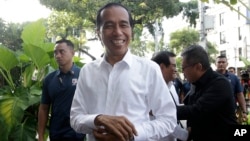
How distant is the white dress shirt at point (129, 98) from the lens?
142 cm

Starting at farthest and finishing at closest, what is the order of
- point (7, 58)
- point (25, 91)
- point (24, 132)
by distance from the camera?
1. point (7, 58)
2. point (25, 91)
3. point (24, 132)

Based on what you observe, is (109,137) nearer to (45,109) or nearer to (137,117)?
(137,117)

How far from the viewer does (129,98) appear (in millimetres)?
1422

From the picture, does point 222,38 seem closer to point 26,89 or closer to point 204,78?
point 26,89

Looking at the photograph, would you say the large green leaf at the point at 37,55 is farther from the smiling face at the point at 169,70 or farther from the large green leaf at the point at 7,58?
the smiling face at the point at 169,70

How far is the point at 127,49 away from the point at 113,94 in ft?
0.70

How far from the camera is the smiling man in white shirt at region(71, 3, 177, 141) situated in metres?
1.42

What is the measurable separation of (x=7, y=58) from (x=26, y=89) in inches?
17.4

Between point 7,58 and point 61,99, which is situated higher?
point 7,58

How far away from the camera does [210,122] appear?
2094 mm

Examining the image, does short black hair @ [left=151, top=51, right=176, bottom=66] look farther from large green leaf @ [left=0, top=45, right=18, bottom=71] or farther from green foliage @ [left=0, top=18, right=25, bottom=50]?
green foliage @ [left=0, top=18, right=25, bottom=50]

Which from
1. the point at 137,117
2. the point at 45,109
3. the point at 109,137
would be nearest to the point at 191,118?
the point at 137,117

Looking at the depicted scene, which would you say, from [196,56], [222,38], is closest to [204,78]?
[196,56]

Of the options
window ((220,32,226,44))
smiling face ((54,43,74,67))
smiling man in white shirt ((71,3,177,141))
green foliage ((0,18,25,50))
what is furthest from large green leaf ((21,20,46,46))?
window ((220,32,226,44))
